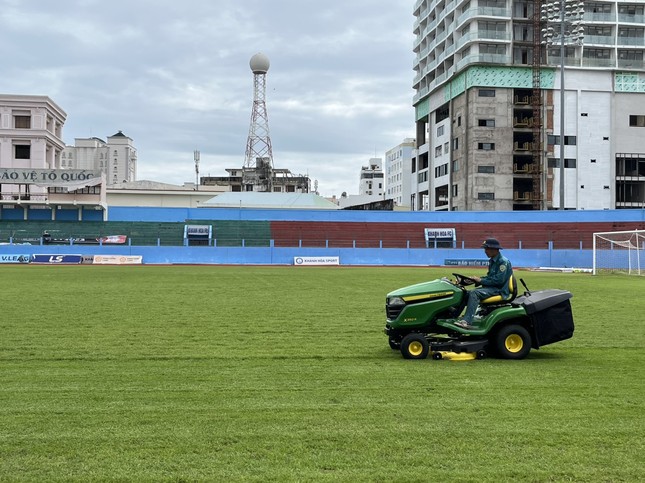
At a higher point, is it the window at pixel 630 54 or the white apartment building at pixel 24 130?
the window at pixel 630 54

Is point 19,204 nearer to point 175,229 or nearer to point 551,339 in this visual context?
point 175,229

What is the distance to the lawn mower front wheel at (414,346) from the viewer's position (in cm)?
973

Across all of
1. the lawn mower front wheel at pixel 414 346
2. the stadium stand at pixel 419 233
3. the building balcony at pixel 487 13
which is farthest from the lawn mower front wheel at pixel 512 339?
the building balcony at pixel 487 13

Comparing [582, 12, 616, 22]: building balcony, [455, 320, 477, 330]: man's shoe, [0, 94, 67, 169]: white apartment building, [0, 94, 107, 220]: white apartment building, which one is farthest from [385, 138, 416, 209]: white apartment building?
[455, 320, 477, 330]: man's shoe

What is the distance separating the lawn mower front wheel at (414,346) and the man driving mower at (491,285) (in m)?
0.60

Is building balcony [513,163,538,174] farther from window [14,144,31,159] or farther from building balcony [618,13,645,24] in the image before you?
window [14,144,31,159]

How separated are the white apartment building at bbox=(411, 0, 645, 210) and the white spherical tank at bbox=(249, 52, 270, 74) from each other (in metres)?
24.9

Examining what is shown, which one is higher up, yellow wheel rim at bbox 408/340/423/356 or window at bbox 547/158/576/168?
window at bbox 547/158/576/168

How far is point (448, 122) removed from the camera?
81.8 meters

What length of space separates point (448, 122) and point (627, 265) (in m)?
38.2

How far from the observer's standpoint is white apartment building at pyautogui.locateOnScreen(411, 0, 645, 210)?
74.8 metres

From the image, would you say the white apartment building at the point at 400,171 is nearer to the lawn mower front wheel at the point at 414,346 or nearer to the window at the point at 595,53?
the window at the point at 595,53

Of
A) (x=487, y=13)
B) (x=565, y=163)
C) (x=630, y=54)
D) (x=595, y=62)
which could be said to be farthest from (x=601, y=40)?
(x=565, y=163)

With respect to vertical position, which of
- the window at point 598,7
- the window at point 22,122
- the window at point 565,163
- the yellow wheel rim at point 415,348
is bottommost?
the yellow wheel rim at point 415,348
